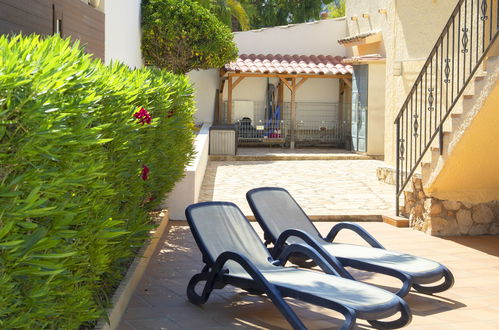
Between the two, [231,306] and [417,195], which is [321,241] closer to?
[231,306]

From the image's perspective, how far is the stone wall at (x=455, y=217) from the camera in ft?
30.3

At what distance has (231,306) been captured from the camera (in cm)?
588

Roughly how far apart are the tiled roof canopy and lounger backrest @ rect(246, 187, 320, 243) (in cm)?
1541

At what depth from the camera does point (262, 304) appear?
19.6 ft

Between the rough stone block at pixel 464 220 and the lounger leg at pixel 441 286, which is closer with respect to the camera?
the lounger leg at pixel 441 286

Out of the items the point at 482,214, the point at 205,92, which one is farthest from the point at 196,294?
the point at 205,92

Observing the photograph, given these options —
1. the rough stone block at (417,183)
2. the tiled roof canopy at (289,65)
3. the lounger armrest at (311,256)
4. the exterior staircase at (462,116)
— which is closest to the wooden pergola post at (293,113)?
the tiled roof canopy at (289,65)

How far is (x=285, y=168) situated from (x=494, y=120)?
394 inches

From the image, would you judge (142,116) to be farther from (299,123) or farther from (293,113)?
(299,123)

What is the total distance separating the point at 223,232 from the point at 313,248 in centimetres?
78

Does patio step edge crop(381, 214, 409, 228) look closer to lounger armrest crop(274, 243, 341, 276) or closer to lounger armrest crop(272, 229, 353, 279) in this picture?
lounger armrest crop(272, 229, 353, 279)

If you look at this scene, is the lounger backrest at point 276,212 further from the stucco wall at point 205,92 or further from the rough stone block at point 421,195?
the stucco wall at point 205,92

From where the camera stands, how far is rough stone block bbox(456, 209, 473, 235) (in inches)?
364

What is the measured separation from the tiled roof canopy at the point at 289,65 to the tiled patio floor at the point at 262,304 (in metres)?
14.9
